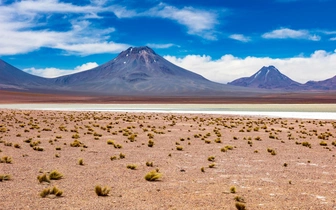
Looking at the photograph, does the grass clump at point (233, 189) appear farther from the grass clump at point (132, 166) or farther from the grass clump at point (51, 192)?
the grass clump at point (132, 166)

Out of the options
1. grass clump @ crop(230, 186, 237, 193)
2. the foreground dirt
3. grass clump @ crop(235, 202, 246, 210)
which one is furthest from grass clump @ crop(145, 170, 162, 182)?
grass clump @ crop(235, 202, 246, 210)

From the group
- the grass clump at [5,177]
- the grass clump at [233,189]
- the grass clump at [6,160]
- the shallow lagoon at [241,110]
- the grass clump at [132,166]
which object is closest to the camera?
the grass clump at [233,189]

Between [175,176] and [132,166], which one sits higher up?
[132,166]

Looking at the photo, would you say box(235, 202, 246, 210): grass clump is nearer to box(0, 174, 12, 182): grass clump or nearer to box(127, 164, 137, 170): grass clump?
box(127, 164, 137, 170): grass clump

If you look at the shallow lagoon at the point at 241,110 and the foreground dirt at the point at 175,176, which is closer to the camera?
the foreground dirt at the point at 175,176

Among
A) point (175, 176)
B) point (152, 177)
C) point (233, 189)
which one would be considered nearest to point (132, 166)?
point (175, 176)

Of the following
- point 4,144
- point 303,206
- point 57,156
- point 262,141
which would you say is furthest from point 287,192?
A: point 4,144

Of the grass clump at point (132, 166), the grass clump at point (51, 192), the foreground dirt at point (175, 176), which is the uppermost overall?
the grass clump at point (51, 192)

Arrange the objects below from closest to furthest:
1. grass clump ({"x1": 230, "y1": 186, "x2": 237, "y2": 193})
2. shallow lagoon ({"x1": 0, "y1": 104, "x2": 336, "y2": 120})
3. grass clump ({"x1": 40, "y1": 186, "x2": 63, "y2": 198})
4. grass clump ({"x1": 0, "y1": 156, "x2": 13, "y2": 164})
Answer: grass clump ({"x1": 40, "y1": 186, "x2": 63, "y2": 198}) < grass clump ({"x1": 230, "y1": 186, "x2": 237, "y2": 193}) < grass clump ({"x1": 0, "y1": 156, "x2": 13, "y2": 164}) < shallow lagoon ({"x1": 0, "y1": 104, "x2": 336, "y2": 120})

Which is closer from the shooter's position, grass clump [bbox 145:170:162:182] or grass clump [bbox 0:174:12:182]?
grass clump [bbox 0:174:12:182]

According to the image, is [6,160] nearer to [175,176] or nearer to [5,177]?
[5,177]

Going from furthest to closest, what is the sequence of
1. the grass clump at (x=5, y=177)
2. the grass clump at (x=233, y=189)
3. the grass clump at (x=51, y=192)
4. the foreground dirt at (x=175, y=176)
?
1. the grass clump at (x=5, y=177)
2. the grass clump at (x=233, y=189)
3. the grass clump at (x=51, y=192)
4. the foreground dirt at (x=175, y=176)

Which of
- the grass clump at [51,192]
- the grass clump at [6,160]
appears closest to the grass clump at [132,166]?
the grass clump at [51,192]

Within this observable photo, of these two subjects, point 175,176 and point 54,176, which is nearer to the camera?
point 54,176
